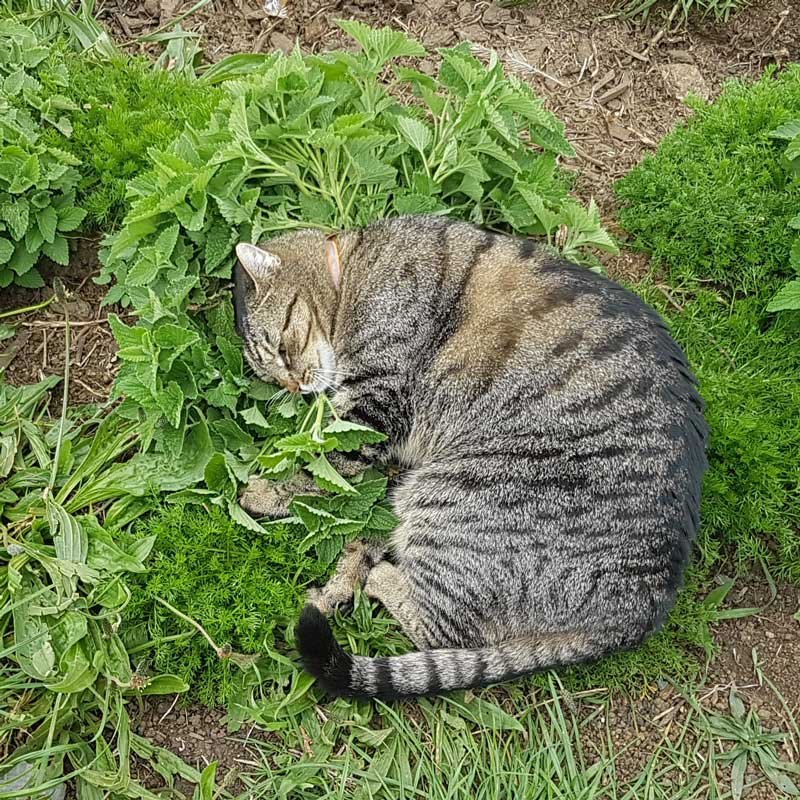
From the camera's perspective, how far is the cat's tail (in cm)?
292

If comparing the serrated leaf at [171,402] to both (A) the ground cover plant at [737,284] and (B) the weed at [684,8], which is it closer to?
(A) the ground cover plant at [737,284]

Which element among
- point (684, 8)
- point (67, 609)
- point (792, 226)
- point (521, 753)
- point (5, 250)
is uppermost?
point (684, 8)

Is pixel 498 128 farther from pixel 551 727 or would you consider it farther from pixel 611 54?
pixel 551 727

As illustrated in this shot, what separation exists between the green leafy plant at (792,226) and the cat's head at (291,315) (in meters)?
1.94

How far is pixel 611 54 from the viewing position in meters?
4.81

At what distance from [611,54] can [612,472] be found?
299 centimetres

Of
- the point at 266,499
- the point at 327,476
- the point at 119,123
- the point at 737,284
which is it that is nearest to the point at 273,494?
the point at 266,499

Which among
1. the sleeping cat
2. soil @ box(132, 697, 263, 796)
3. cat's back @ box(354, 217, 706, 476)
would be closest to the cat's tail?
the sleeping cat

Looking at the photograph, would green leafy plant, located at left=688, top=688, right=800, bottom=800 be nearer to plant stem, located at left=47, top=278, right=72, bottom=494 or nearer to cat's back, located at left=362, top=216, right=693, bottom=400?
cat's back, located at left=362, top=216, right=693, bottom=400

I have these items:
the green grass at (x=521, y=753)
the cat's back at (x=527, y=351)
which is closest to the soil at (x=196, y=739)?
the green grass at (x=521, y=753)

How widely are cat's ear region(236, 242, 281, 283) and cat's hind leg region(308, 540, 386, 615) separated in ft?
3.84

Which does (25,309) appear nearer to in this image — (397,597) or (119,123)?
(119,123)

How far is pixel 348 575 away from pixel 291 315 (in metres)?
1.09

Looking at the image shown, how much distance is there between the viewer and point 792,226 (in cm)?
368
